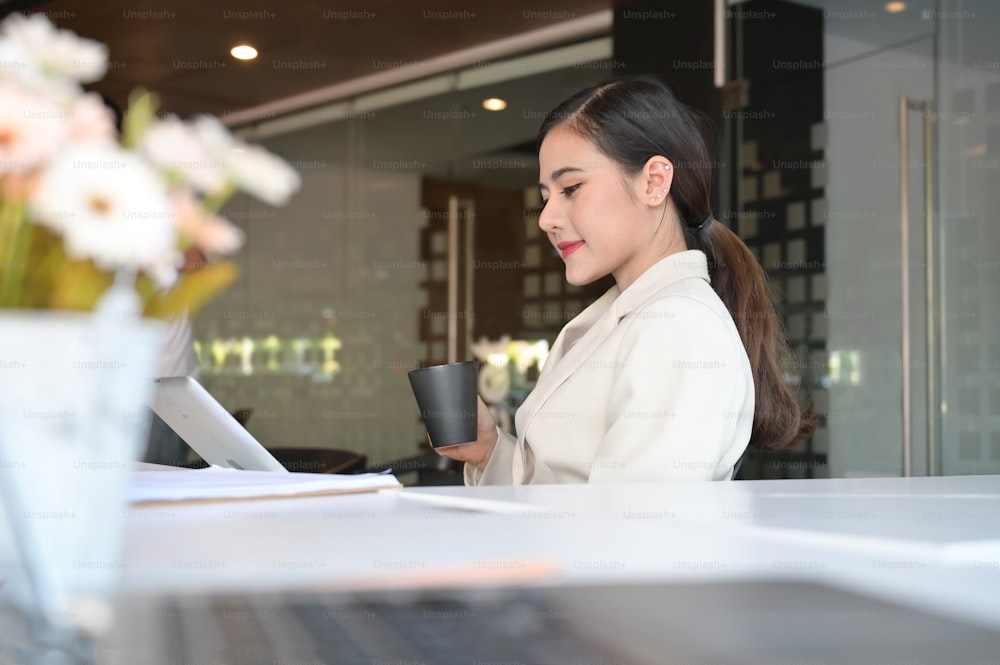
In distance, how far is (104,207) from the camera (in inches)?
18.6

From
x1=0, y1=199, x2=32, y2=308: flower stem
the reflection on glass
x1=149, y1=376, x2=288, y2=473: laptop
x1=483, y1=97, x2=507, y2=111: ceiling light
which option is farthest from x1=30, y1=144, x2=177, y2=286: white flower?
the reflection on glass

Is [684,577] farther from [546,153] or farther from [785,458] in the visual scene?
[785,458]

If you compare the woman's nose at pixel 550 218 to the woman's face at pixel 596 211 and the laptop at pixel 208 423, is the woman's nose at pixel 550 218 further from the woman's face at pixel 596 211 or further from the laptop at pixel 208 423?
the laptop at pixel 208 423

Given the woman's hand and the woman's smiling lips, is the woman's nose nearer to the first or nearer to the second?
the woman's smiling lips

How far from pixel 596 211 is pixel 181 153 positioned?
1467mm

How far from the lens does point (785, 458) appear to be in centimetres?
410

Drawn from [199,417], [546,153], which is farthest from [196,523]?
[546,153]

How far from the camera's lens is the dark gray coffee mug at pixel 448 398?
1.50 meters

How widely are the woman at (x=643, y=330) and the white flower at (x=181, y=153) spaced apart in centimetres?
104

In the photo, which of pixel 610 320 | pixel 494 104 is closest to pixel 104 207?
pixel 610 320

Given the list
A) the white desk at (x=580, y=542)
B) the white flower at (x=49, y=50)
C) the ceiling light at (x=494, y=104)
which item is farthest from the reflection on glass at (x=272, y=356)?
the white flower at (x=49, y=50)

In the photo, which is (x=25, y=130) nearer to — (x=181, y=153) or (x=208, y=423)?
(x=181, y=153)

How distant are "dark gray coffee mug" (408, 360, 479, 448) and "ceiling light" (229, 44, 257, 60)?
4222 millimetres

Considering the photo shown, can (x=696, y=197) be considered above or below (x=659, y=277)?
above
